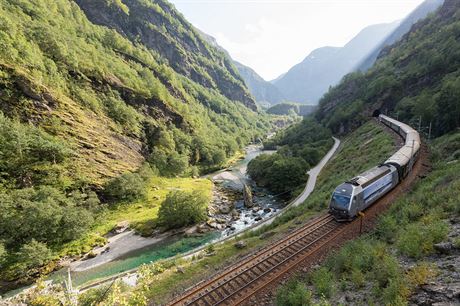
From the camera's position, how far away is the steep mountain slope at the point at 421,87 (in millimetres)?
51312

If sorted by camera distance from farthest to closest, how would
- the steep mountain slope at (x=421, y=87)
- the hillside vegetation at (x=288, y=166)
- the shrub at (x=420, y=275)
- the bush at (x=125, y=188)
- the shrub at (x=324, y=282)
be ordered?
the hillside vegetation at (x=288, y=166)
the bush at (x=125, y=188)
the steep mountain slope at (x=421, y=87)
the shrub at (x=324, y=282)
the shrub at (x=420, y=275)

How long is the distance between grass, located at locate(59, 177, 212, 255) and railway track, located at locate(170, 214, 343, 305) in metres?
33.2

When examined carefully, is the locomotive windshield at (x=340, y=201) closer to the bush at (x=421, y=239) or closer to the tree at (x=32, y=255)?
the bush at (x=421, y=239)

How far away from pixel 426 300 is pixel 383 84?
330 ft

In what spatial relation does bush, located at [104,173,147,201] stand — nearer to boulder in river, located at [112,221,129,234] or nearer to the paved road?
boulder in river, located at [112,221,129,234]

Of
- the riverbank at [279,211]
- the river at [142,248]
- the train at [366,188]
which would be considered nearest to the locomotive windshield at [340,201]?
the train at [366,188]

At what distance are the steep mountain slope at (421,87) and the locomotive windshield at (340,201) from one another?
39.0 m

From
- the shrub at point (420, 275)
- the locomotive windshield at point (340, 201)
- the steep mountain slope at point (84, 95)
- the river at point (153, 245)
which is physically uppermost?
the steep mountain slope at point (84, 95)

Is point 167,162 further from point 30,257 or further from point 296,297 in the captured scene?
point 296,297

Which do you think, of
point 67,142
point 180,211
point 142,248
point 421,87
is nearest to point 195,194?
point 180,211

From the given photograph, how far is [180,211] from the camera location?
160ft

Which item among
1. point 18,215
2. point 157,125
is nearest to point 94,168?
point 18,215

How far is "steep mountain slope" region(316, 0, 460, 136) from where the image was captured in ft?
168

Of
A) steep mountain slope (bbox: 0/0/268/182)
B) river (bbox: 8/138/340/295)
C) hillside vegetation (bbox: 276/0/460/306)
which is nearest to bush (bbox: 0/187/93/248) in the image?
river (bbox: 8/138/340/295)
